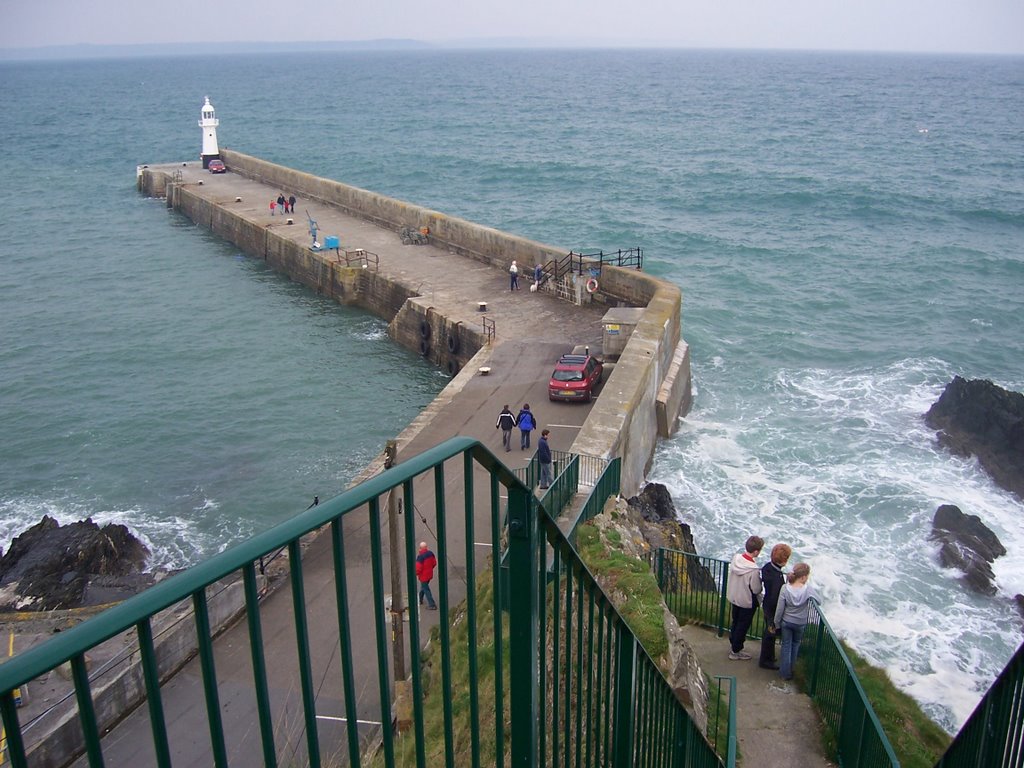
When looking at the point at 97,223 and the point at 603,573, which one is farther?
the point at 97,223

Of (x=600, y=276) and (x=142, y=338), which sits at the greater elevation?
(x=600, y=276)

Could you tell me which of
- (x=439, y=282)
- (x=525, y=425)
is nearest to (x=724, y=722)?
(x=525, y=425)

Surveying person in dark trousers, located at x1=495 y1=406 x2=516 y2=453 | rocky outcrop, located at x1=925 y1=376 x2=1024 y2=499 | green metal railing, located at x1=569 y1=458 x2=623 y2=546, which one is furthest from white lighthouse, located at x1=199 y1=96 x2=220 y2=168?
green metal railing, located at x1=569 y1=458 x2=623 y2=546

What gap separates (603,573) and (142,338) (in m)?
27.2

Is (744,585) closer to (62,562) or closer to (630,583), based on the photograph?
(630,583)

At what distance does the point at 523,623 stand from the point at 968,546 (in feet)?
→ 65.9

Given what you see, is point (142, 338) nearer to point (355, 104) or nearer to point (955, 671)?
point (955, 671)

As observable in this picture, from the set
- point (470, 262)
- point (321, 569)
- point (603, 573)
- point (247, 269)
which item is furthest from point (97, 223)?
point (603, 573)

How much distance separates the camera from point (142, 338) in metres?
34.2

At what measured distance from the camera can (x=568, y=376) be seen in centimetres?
2272

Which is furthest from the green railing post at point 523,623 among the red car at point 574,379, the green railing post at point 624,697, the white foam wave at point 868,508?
the red car at point 574,379

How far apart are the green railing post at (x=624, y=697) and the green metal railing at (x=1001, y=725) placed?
1.67m

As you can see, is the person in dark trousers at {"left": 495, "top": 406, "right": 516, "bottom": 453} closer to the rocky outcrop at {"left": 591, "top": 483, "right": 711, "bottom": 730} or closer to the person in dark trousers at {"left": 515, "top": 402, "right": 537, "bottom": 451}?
the person in dark trousers at {"left": 515, "top": 402, "right": 537, "bottom": 451}

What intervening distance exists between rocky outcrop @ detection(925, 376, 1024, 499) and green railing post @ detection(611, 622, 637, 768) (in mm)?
22185
